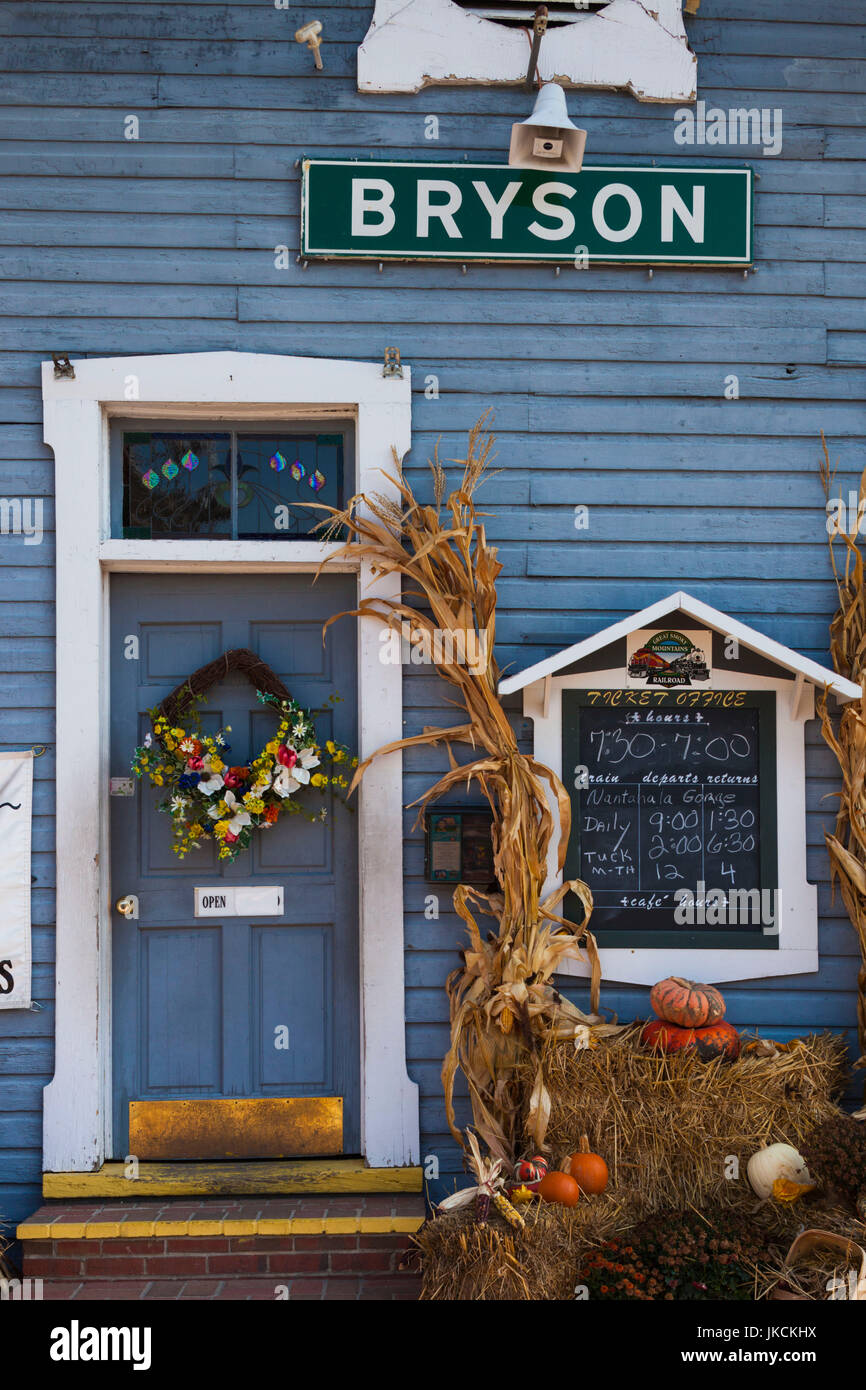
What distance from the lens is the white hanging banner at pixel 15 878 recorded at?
14.6 ft

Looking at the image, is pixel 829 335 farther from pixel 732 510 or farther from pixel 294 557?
pixel 294 557

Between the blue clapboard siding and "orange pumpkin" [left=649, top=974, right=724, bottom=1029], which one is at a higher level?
the blue clapboard siding

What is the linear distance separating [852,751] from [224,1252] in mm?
3099

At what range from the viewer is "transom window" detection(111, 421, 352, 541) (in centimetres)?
470

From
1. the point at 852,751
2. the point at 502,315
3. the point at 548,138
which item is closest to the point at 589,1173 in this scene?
the point at 852,751

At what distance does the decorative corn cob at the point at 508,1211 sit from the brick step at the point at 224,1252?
65 cm

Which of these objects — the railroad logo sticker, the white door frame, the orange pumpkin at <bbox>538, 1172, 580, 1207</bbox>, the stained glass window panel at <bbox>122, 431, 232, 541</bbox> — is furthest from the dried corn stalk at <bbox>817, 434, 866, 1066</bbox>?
the stained glass window panel at <bbox>122, 431, 232, 541</bbox>

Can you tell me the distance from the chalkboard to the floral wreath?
3.30 ft

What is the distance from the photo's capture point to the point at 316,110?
4645mm

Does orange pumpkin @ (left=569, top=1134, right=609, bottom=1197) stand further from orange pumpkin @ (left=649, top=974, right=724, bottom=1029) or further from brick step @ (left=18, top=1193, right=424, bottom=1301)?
brick step @ (left=18, top=1193, right=424, bottom=1301)

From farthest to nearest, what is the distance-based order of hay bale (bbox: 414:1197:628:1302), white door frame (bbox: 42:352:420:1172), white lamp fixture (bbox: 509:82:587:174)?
white door frame (bbox: 42:352:420:1172) < white lamp fixture (bbox: 509:82:587:174) < hay bale (bbox: 414:1197:628:1302)

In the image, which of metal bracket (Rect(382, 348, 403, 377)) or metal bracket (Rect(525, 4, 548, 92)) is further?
metal bracket (Rect(382, 348, 403, 377))

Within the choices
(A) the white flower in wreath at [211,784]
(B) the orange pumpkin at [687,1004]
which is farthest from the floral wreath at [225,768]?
(B) the orange pumpkin at [687,1004]

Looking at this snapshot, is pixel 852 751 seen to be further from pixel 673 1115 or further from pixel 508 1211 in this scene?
pixel 508 1211
